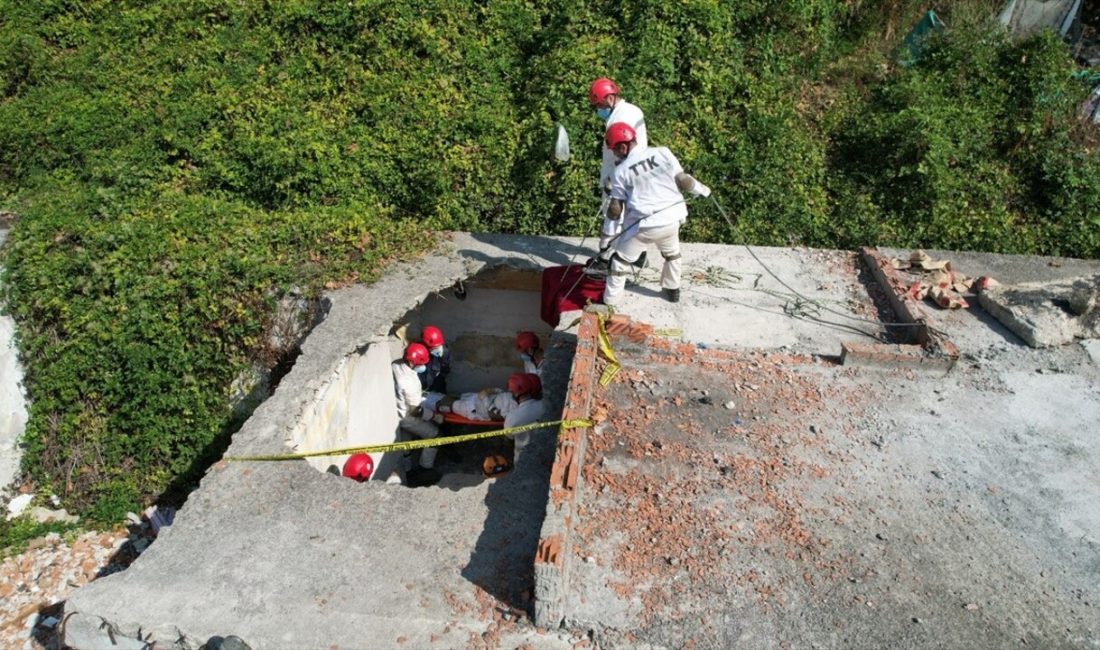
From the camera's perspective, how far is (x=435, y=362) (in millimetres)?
9297

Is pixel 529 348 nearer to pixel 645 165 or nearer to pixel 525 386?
pixel 525 386

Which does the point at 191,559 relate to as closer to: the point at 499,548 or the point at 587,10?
the point at 499,548

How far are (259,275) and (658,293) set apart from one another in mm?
3853

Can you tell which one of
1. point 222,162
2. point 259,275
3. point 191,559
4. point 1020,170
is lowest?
point 191,559

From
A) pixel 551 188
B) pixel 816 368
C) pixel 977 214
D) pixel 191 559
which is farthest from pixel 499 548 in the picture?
pixel 977 214

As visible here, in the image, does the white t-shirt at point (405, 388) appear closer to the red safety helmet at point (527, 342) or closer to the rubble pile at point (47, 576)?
the red safety helmet at point (527, 342)

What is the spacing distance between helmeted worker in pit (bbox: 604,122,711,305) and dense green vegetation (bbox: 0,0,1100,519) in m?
1.61

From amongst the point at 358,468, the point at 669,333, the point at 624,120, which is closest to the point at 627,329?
the point at 669,333

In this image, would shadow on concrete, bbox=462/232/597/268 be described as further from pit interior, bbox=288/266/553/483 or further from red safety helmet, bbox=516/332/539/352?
red safety helmet, bbox=516/332/539/352

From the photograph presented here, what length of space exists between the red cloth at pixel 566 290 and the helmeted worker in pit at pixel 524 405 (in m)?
0.62

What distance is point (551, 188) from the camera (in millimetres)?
9328

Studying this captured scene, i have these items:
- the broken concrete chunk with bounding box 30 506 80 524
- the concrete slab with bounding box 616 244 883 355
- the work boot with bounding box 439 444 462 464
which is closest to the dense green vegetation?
the broken concrete chunk with bounding box 30 506 80 524

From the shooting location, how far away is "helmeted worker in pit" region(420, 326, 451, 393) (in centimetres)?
907

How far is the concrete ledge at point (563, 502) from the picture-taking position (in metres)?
4.52
